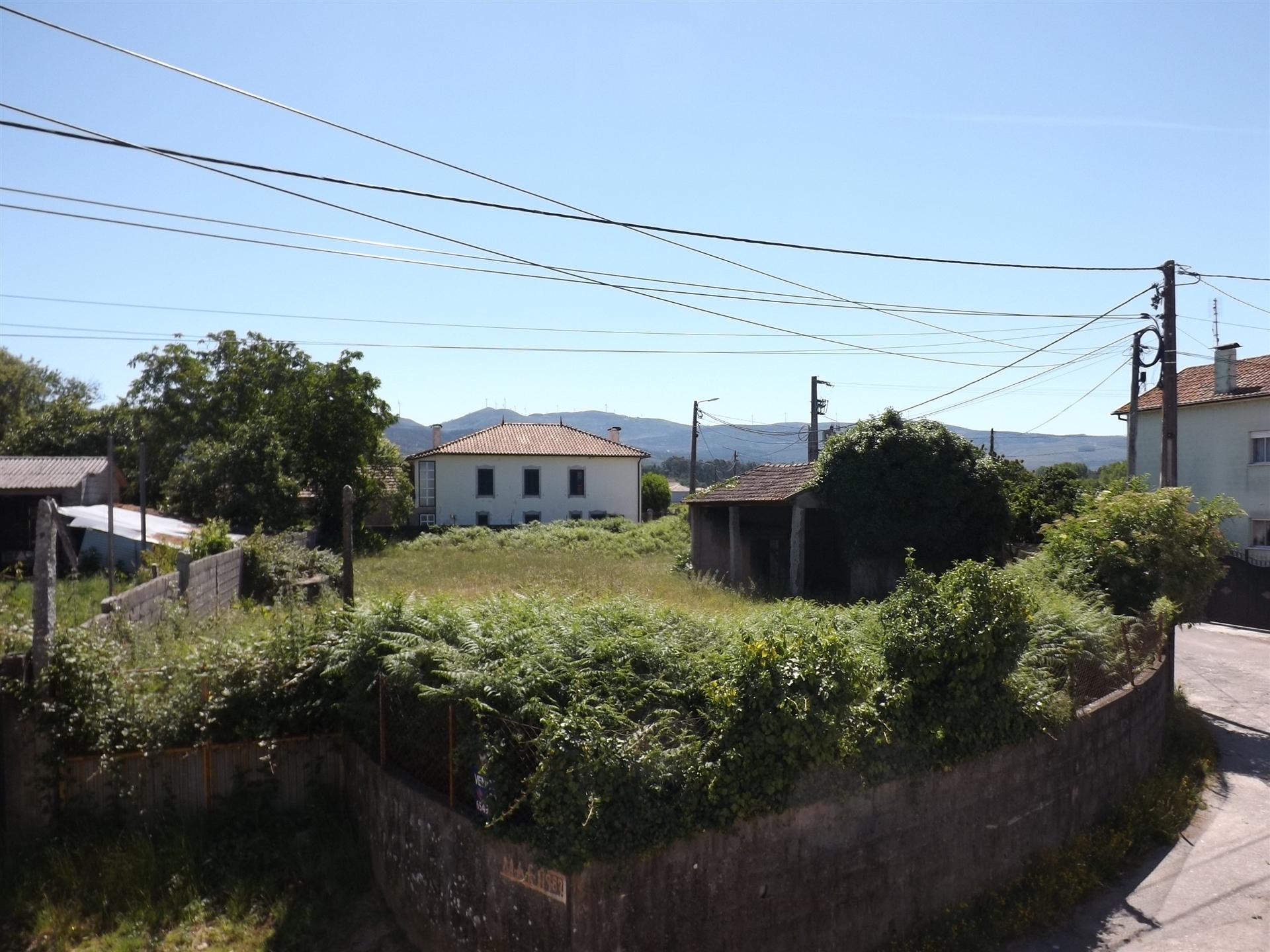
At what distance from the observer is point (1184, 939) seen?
7.39 m

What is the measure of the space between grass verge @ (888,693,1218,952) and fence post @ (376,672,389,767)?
13.9ft

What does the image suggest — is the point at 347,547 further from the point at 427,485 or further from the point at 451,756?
the point at 427,485

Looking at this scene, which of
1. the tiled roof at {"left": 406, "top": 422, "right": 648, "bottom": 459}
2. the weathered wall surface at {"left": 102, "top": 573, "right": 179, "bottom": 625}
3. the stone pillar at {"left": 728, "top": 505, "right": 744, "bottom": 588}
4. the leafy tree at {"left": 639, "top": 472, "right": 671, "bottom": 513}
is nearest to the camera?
the weathered wall surface at {"left": 102, "top": 573, "right": 179, "bottom": 625}

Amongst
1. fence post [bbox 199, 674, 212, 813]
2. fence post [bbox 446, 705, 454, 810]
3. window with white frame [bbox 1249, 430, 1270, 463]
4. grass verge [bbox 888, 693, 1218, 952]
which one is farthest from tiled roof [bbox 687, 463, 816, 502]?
fence post [bbox 446, 705, 454, 810]

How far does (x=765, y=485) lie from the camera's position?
23.0m

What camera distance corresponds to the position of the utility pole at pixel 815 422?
3128 cm

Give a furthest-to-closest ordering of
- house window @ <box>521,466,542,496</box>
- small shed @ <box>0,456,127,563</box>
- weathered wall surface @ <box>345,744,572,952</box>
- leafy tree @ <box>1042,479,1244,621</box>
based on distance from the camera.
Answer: house window @ <box>521,466,542,496</box> < small shed @ <box>0,456,127,563</box> < leafy tree @ <box>1042,479,1244,621</box> < weathered wall surface @ <box>345,744,572,952</box>

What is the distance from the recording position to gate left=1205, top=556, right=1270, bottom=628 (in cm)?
2191

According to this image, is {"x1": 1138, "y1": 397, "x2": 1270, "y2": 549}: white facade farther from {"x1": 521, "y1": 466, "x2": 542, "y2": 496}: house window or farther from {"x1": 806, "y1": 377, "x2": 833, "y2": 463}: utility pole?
{"x1": 521, "y1": 466, "x2": 542, "y2": 496}: house window

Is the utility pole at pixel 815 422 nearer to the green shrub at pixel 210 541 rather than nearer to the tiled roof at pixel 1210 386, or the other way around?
the tiled roof at pixel 1210 386

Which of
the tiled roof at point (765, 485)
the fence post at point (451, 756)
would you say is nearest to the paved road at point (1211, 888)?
the fence post at point (451, 756)

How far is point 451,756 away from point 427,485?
38.3 m

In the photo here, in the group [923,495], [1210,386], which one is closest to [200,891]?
[923,495]

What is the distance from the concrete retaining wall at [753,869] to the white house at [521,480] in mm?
35848
